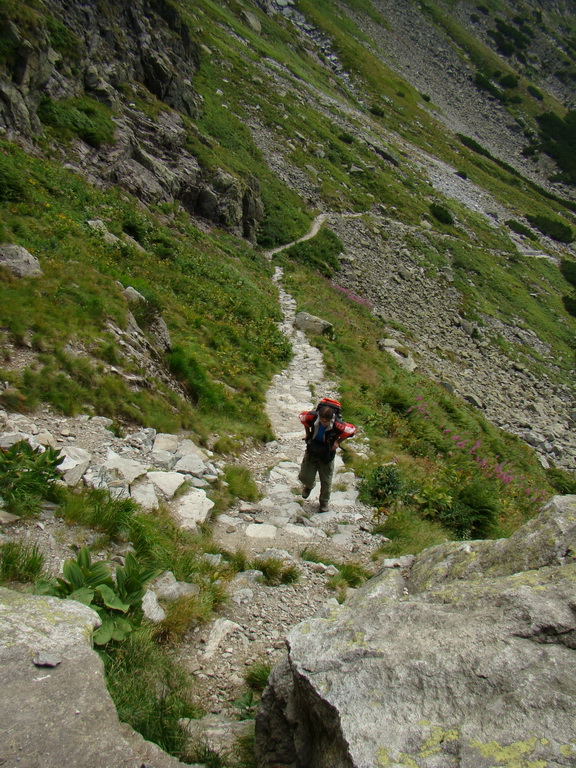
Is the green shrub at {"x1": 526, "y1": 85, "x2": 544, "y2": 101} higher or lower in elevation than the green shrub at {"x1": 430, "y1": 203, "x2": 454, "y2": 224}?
higher

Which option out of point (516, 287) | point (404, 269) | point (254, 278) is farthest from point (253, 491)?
point (516, 287)

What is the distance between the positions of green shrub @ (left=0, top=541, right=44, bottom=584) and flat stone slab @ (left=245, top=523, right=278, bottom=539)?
11.6 ft

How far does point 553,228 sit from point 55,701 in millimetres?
77520

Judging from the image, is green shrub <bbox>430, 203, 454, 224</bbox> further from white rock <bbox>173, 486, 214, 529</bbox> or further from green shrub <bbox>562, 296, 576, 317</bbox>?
white rock <bbox>173, 486, 214, 529</bbox>

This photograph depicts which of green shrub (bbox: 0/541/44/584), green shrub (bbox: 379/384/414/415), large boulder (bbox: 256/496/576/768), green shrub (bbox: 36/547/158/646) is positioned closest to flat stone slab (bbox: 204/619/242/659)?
green shrub (bbox: 36/547/158/646)

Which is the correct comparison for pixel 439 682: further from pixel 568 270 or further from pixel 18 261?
pixel 568 270

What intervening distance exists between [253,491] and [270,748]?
5.29 m

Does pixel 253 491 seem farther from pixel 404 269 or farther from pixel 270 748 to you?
pixel 404 269

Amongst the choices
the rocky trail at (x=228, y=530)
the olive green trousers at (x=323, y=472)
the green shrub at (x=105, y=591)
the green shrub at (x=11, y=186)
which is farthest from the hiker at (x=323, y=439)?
the green shrub at (x=11, y=186)

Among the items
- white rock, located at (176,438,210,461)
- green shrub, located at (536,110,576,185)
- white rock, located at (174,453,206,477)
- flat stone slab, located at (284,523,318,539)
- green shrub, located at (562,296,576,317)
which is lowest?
white rock, located at (176,438,210,461)

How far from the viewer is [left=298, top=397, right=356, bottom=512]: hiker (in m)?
8.20

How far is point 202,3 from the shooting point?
195 ft

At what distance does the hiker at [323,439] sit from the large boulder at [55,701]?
5.61 m

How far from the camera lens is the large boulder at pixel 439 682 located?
89.6 inches
